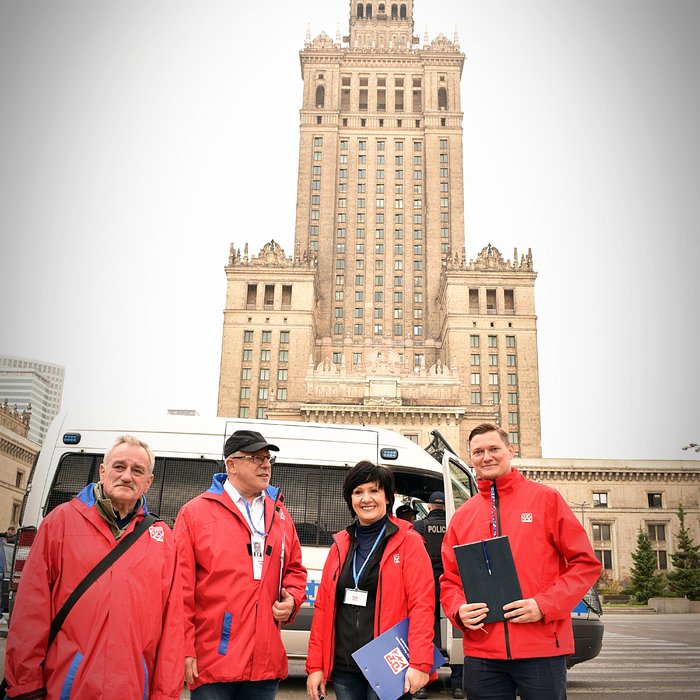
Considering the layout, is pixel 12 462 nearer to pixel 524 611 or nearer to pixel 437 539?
pixel 437 539

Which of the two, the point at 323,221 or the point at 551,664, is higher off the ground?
the point at 323,221

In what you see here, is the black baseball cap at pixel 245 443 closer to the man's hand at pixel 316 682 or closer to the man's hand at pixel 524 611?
the man's hand at pixel 316 682

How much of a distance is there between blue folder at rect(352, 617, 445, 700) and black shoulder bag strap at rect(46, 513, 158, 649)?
1472 millimetres

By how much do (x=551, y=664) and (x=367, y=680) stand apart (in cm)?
108

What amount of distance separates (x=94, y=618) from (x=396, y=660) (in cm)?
176

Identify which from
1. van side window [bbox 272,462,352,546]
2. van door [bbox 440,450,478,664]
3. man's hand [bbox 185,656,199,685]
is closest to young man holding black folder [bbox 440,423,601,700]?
man's hand [bbox 185,656,199,685]

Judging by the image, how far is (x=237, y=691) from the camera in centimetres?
415

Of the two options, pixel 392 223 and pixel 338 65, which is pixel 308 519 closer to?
pixel 392 223

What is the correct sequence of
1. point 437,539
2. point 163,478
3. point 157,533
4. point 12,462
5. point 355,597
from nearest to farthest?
1. point 157,533
2. point 355,597
3. point 437,539
4. point 163,478
5. point 12,462

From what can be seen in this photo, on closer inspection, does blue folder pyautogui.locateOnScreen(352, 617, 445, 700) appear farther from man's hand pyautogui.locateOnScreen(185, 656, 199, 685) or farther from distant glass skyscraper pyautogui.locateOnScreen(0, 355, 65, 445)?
distant glass skyscraper pyautogui.locateOnScreen(0, 355, 65, 445)

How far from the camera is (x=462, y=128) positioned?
3462 inches

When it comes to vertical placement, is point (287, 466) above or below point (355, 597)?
above

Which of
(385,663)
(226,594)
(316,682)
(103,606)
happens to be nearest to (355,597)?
(385,663)

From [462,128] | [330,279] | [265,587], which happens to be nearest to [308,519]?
[265,587]
